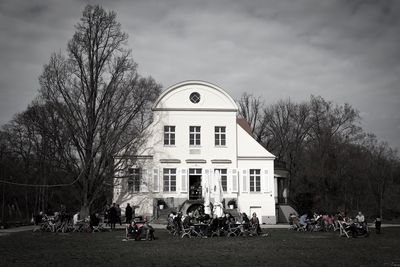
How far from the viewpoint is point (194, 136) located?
121 feet

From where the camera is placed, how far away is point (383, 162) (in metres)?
50.6

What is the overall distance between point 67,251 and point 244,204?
77.1 feet

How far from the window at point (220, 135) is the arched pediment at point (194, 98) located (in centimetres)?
153

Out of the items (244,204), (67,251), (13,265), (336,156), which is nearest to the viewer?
(13,265)

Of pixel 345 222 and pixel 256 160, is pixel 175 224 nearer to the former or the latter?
pixel 345 222

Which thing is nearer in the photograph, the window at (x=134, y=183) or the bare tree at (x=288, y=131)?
the window at (x=134, y=183)

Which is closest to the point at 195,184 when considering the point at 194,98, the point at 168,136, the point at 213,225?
the point at 168,136

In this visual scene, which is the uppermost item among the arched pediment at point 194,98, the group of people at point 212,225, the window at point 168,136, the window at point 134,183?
the arched pediment at point 194,98

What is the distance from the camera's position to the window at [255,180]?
36.7 metres

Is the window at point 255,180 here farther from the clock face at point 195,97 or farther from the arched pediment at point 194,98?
the clock face at point 195,97

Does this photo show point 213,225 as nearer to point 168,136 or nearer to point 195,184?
point 195,184

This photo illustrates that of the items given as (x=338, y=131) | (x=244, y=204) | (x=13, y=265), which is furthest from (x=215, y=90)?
(x=13, y=265)

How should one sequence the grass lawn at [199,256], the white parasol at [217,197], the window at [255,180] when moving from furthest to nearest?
the window at [255,180] < the white parasol at [217,197] < the grass lawn at [199,256]

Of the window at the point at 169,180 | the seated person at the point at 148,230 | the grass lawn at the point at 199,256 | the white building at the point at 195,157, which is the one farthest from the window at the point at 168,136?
the grass lawn at the point at 199,256
